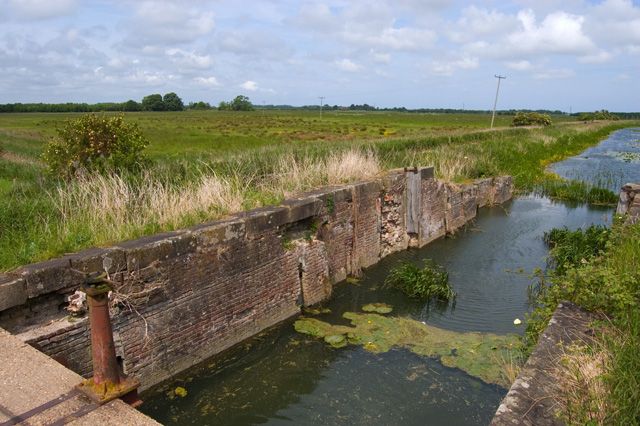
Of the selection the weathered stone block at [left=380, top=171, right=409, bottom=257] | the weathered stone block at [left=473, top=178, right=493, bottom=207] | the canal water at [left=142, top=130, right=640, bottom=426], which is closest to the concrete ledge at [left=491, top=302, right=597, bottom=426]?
the canal water at [left=142, top=130, right=640, bottom=426]

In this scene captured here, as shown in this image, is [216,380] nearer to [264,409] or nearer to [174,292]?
[264,409]

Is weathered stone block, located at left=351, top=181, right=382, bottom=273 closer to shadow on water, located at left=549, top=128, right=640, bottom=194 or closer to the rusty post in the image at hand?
the rusty post

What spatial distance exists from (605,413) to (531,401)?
47 cm

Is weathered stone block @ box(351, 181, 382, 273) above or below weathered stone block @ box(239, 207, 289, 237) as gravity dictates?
below

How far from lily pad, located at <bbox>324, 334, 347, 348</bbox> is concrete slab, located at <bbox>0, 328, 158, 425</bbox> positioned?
423cm

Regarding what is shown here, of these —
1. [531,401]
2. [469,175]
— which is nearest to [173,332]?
[531,401]

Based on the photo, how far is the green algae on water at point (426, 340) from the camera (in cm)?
673

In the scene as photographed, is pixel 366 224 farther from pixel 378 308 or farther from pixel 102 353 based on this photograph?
pixel 102 353

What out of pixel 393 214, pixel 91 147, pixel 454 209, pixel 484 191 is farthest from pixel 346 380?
pixel 484 191

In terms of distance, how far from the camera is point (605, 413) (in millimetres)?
3256

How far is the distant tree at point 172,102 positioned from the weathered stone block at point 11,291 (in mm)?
128272

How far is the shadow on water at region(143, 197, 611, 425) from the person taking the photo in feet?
19.0

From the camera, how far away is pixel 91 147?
10969 mm

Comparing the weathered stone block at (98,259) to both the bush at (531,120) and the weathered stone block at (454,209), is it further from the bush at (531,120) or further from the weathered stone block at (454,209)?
the bush at (531,120)
